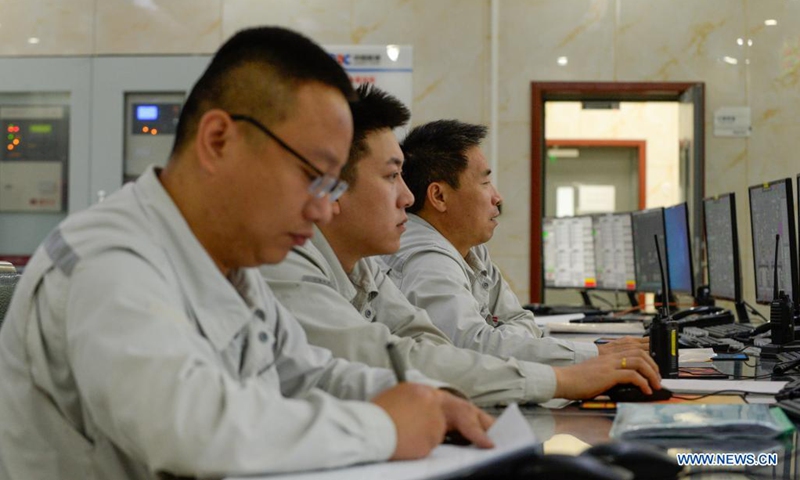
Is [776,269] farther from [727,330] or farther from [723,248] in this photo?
[723,248]

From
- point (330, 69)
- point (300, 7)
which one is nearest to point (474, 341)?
point (330, 69)

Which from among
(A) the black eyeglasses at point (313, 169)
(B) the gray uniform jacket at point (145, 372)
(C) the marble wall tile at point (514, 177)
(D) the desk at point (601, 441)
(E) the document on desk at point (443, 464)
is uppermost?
(C) the marble wall tile at point (514, 177)

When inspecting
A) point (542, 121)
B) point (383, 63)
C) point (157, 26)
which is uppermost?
point (157, 26)

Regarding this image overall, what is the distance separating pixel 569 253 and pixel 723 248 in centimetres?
195

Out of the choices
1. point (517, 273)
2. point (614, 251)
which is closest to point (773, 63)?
point (614, 251)

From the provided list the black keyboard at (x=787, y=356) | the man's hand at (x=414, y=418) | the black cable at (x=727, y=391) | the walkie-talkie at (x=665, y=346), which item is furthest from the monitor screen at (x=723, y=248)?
the man's hand at (x=414, y=418)

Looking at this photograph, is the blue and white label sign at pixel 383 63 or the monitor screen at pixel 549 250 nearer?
the monitor screen at pixel 549 250

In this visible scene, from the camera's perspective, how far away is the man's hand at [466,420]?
48.4 inches

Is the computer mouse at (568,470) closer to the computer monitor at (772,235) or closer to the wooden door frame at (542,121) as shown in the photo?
the computer monitor at (772,235)

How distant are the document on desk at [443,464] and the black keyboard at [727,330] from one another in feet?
6.59

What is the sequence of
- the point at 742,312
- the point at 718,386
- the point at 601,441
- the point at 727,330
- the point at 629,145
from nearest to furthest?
1. the point at 601,441
2. the point at 718,386
3. the point at 727,330
4. the point at 742,312
5. the point at 629,145

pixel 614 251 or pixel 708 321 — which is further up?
pixel 614 251

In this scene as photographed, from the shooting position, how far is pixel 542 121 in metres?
6.25

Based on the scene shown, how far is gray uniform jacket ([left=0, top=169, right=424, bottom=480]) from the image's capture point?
1.03 metres
